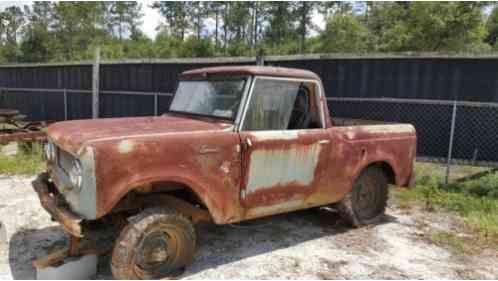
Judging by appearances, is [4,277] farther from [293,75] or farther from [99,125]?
[293,75]

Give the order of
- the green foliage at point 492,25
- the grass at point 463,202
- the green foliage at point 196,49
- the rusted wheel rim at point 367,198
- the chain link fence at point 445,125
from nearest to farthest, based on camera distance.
Answer: the grass at point 463,202 < the rusted wheel rim at point 367,198 < the chain link fence at point 445,125 < the green foliage at point 196,49 < the green foliage at point 492,25

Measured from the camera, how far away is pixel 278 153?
11.4ft

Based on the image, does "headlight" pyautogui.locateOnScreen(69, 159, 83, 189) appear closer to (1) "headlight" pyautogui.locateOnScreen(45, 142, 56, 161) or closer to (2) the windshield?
(1) "headlight" pyautogui.locateOnScreen(45, 142, 56, 161)

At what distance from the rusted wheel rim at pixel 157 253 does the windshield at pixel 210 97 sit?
1.22m

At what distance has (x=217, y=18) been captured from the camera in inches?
1563

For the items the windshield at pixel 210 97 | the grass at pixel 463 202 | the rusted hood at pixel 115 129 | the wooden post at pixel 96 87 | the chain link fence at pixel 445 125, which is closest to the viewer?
the rusted hood at pixel 115 129

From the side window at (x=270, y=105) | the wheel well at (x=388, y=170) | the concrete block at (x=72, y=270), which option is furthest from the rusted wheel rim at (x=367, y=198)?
the concrete block at (x=72, y=270)

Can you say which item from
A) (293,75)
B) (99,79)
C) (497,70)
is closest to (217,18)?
(99,79)

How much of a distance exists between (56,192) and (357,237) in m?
3.42

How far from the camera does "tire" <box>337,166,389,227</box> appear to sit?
4414mm

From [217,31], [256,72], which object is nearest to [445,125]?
[256,72]

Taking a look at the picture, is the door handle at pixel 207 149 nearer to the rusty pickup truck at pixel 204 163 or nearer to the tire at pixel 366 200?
the rusty pickup truck at pixel 204 163

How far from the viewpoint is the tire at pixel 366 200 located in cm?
441

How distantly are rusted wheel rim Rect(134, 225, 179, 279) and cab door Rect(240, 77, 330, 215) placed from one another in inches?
29.5
